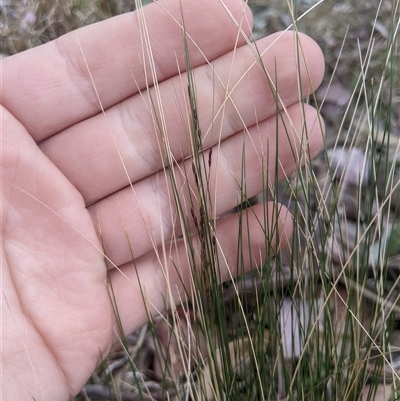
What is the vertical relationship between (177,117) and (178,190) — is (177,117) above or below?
above

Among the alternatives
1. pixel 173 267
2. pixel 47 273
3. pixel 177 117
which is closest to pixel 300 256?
pixel 173 267

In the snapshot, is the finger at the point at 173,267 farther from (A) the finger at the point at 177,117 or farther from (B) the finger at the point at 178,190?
(A) the finger at the point at 177,117

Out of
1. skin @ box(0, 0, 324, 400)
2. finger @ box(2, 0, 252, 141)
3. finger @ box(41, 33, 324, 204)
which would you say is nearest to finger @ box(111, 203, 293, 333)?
skin @ box(0, 0, 324, 400)

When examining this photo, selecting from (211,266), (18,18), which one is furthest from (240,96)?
(18,18)

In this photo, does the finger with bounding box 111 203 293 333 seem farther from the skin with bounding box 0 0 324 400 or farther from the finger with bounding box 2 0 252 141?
the finger with bounding box 2 0 252 141

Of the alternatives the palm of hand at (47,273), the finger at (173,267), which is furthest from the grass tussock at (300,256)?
the palm of hand at (47,273)

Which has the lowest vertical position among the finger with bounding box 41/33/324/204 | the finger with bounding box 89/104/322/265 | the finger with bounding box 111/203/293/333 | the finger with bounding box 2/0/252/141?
the finger with bounding box 111/203/293/333

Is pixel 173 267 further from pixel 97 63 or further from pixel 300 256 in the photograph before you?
pixel 97 63
